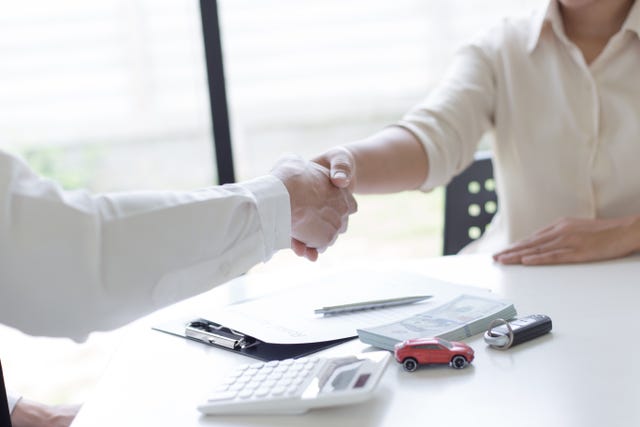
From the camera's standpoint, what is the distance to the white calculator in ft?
2.77

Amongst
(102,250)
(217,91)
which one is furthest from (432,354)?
(217,91)

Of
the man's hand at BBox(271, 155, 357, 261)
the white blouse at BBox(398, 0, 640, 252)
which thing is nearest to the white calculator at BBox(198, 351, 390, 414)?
the man's hand at BBox(271, 155, 357, 261)

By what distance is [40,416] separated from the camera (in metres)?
1.22

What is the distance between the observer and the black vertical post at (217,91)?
2.21 meters

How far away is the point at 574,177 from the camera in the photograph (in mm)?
1752

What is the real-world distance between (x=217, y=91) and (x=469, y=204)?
0.78 metres

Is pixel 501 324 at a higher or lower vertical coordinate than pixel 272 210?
lower

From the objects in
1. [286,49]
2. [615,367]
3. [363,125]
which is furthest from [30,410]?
[363,125]

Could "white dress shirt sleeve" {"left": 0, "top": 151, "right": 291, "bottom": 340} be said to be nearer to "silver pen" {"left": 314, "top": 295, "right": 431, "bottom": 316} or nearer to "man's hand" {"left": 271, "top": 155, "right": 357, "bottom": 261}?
"silver pen" {"left": 314, "top": 295, "right": 431, "bottom": 316}

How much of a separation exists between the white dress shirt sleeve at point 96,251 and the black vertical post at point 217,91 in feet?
4.21

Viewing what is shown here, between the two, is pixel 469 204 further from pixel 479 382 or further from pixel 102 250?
pixel 102 250

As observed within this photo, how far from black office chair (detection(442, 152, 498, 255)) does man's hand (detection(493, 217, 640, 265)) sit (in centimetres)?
42

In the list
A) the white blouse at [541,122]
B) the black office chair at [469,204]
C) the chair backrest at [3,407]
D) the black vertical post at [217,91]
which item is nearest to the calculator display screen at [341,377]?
the chair backrest at [3,407]

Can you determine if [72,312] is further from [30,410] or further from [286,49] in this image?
[286,49]
